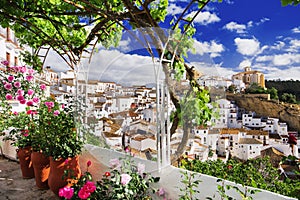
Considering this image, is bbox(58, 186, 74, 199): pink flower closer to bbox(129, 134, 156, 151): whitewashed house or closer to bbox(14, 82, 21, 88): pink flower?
bbox(129, 134, 156, 151): whitewashed house

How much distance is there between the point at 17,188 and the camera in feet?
8.76

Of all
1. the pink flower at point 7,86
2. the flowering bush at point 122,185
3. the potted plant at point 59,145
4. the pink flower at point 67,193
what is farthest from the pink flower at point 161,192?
the pink flower at point 7,86

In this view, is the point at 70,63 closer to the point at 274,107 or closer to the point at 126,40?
the point at 126,40

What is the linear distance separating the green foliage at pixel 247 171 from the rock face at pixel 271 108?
39cm

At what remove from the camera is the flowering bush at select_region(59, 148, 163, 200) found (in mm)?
1614

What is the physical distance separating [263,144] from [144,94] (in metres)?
1.15

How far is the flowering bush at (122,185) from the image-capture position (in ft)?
5.30

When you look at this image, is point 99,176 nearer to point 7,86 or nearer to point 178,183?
point 178,183

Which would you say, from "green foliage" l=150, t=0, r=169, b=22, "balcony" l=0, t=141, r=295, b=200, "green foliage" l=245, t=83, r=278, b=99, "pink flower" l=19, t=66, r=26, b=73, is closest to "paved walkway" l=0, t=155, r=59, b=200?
"balcony" l=0, t=141, r=295, b=200

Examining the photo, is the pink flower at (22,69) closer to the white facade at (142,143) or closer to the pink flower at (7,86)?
the pink flower at (7,86)

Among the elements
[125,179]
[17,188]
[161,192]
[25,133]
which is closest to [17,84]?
[25,133]

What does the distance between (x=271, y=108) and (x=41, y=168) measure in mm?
2267

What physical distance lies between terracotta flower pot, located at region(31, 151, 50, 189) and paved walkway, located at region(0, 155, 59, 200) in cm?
9

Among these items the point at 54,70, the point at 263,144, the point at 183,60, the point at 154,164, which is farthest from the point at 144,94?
the point at 54,70
